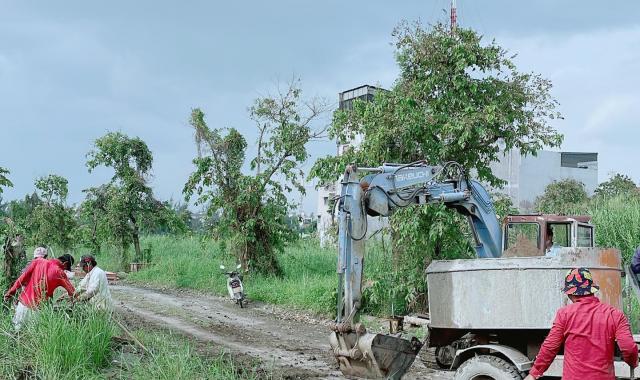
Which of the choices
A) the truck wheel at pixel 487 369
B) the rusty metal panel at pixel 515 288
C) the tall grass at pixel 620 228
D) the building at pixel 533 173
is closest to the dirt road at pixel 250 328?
the truck wheel at pixel 487 369

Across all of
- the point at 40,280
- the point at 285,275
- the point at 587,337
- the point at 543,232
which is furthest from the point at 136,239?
the point at 587,337

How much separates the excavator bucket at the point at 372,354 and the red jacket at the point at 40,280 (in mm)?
4041

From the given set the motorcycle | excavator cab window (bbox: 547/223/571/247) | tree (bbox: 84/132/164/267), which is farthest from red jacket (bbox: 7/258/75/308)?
tree (bbox: 84/132/164/267)

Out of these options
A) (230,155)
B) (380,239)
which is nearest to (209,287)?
(230,155)

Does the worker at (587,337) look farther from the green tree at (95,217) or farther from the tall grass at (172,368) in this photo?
the green tree at (95,217)

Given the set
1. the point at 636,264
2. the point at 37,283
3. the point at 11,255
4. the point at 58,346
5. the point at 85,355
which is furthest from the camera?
the point at 11,255

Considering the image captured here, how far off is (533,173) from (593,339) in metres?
46.5

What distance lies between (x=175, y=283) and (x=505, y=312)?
15.3 meters

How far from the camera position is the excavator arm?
722 centimetres

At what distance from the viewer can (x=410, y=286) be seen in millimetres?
13711

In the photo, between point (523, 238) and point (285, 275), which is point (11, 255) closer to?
point (523, 238)

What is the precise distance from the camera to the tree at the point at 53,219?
26578 millimetres

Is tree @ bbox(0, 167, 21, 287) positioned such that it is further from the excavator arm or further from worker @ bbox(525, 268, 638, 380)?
worker @ bbox(525, 268, 638, 380)

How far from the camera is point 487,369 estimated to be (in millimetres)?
6820
